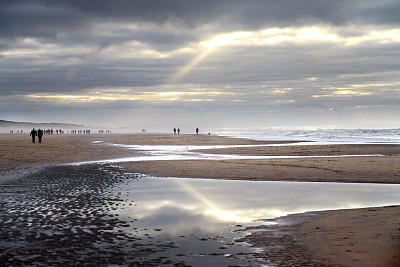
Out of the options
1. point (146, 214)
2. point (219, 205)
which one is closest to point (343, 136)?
point (219, 205)

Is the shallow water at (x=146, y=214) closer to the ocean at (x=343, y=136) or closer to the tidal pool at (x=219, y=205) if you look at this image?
the tidal pool at (x=219, y=205)

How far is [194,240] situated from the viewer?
9578 millimetres

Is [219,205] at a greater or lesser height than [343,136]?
lesser

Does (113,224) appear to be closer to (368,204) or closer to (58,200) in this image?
(58,200)

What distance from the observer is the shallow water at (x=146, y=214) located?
8.45 metres

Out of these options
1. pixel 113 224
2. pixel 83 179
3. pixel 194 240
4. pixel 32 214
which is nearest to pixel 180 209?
pixel 113 224

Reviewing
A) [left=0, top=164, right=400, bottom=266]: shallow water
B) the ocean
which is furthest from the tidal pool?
the ocean

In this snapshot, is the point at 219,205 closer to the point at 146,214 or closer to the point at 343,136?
the point at 146,214

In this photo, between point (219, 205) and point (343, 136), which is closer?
point (219, 205)

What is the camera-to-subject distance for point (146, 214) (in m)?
12.6

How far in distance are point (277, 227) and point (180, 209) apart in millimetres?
4011

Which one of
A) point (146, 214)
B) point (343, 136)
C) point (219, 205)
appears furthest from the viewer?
point (343, 136)

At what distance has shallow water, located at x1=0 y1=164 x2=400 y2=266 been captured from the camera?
845 centimetres

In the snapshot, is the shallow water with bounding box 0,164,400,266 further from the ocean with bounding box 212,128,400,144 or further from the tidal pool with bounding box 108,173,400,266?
the ocean with bounding box 212,128,400,144
